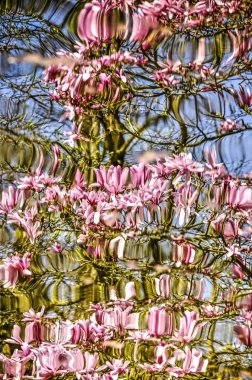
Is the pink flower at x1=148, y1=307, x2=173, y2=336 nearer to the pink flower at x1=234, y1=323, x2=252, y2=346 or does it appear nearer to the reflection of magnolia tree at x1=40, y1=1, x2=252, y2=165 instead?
the pink flower at x1=234, y1=323, x2=252, y2=346

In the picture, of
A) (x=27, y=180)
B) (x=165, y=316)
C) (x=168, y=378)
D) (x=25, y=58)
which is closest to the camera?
(x=168, y=378)

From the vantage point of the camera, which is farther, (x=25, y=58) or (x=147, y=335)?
(x=25, y=58)

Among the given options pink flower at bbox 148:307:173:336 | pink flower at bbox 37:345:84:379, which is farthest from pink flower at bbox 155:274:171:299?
pink flower at bbox 37:345:84:379

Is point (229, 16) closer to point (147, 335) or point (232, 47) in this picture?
point (232, 47)

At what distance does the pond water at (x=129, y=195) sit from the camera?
1885 mm

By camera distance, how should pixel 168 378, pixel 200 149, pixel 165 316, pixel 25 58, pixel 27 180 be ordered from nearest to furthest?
1. pixel 168 378
2. pixel 165 316
3. pixel 27 180
4. pixel 200 149
5. pixel 25 58

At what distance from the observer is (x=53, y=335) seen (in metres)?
1.98

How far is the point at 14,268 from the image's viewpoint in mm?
2092

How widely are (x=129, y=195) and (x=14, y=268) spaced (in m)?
0.62

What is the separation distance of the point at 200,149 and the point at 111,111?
469 mm

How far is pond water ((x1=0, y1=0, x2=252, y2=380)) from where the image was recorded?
1.88 m

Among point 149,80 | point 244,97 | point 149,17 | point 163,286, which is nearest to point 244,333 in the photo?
point 163,286

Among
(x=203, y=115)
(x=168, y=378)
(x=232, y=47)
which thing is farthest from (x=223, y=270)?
(x=232, y=47)

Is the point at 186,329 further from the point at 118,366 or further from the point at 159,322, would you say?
the point at 118,366
